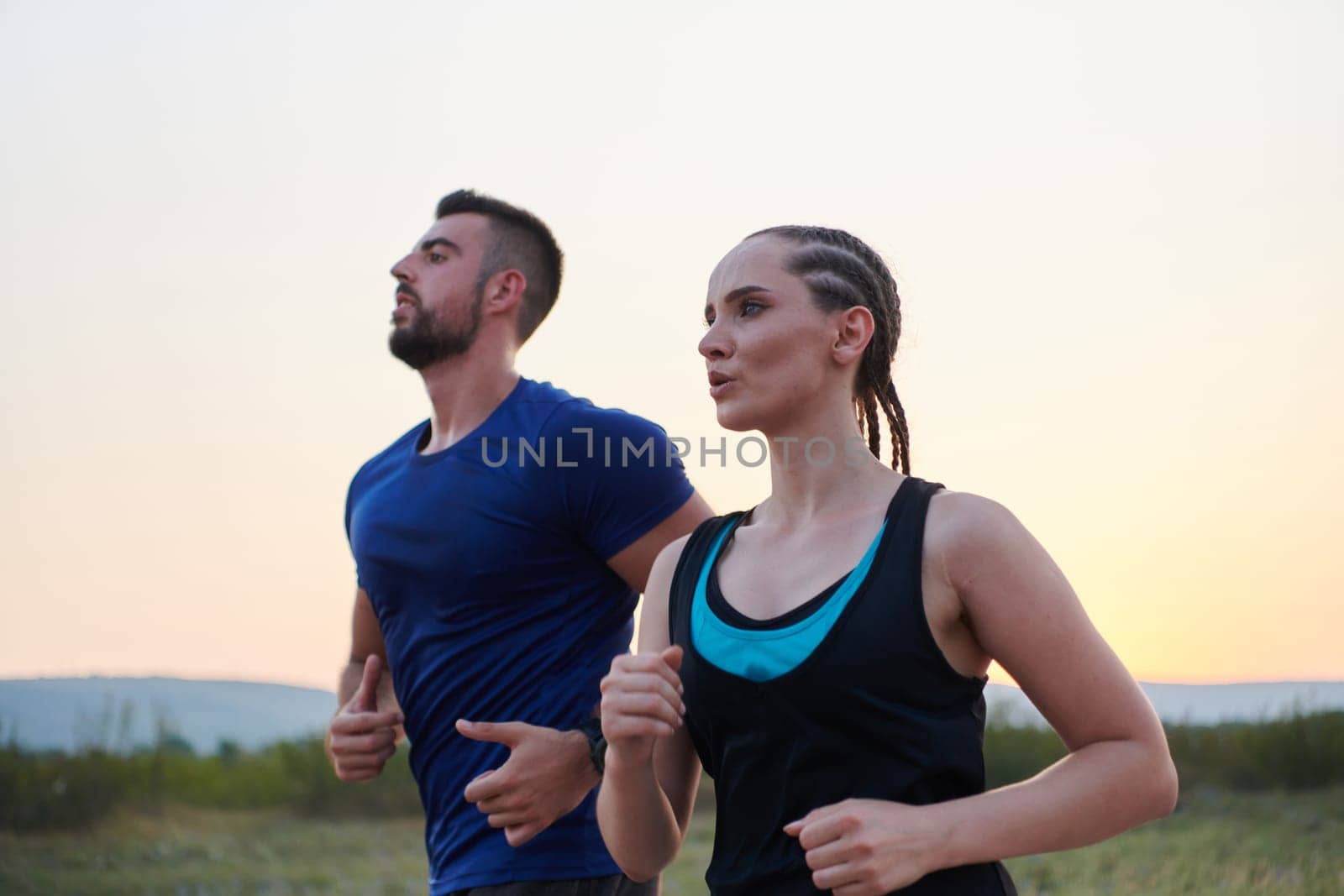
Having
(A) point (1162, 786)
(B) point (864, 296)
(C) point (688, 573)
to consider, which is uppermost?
(B) point (864, 296)

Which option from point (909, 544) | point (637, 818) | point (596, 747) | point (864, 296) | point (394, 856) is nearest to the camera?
point (909, 544)

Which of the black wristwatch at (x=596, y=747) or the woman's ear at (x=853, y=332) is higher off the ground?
the woman's ear at (x=853, y=332)

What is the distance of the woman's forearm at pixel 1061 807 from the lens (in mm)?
1693

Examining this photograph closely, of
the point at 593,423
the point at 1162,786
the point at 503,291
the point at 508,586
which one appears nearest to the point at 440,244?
the point at 503,291

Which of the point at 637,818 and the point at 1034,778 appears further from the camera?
the point at 637,818

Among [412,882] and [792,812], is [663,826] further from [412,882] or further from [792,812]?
[412,882]

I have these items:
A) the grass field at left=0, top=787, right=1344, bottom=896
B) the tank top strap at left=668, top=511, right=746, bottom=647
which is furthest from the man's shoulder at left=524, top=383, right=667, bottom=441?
the grass field at left=0, top=787, right=1344, bottom=896

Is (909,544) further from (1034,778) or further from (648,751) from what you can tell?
(648,751)

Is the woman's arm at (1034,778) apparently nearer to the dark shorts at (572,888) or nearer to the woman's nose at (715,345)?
the woman's nose at (715,345)

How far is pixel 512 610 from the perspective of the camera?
3066 millimetres

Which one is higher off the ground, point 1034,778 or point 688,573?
point 688,573

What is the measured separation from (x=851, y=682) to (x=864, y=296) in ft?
2.18

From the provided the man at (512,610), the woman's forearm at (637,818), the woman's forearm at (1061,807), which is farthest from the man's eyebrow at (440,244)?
the woman's forearm at (1061,807)

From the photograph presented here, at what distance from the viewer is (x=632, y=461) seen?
10.2 ft
